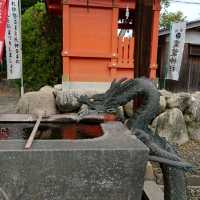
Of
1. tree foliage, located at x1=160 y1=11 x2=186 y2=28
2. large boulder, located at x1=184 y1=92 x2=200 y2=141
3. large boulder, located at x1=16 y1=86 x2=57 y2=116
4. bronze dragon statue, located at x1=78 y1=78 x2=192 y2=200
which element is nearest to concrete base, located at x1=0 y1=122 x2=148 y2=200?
bronze dragon statue, located at x1=78 y1=78 x2=192 y2=200

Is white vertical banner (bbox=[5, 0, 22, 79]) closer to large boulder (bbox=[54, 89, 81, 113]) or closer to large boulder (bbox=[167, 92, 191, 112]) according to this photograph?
large boulder (bbox=[54, 89, 81, 113])

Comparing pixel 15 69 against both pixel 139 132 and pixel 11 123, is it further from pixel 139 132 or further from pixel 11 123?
pixel 139 132

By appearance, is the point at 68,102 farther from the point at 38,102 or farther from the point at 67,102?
the point at 38,102

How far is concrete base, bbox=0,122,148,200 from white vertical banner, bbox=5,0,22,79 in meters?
7.31

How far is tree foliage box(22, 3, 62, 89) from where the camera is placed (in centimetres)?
1068

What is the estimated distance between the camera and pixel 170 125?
5676mm

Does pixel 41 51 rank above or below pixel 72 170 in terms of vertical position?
above

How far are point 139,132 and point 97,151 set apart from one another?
49cm

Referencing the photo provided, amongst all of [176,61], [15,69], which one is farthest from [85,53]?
[176,61]

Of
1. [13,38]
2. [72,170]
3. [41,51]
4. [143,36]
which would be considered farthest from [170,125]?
[41,51]

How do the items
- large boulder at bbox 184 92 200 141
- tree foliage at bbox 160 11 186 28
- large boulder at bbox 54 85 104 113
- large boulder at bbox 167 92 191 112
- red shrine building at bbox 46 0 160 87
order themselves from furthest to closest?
tree foliage at bbox 160 11 186 28
red shrine building at bbox 46 0 160 87
large boulder at bbox 184 92 200 141
large boulder at bbox 167 92 191 112
large boulder at bbox 54 85 104 113

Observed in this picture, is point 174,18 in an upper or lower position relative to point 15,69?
upper

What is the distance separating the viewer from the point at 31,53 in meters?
11.1

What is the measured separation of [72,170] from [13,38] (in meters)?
7.58
